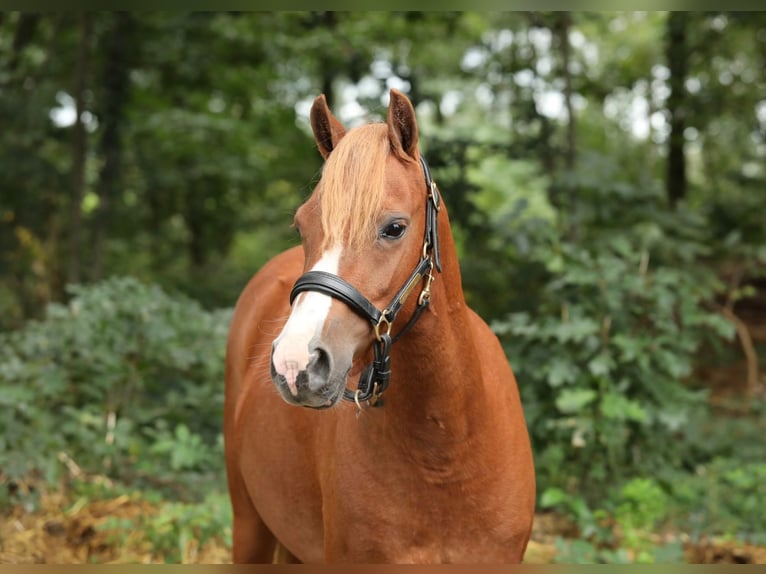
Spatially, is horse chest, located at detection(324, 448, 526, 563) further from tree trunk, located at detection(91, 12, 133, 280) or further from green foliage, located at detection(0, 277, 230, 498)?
tree trunk, located at detection(91, 12, 133, 280)

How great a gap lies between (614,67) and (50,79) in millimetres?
7023

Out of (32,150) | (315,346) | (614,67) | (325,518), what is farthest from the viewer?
(614,67)

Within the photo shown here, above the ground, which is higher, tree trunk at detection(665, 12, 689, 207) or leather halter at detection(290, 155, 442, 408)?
tree trunk at detection(665, 12, 689, 207)

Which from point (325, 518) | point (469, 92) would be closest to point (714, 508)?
point (325, 518)

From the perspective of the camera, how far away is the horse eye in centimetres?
196

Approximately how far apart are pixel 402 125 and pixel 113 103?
26.6 ft

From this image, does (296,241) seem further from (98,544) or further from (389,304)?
(98,544)

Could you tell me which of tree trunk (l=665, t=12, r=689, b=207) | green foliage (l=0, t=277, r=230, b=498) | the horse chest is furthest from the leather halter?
tree trunk (l=665, t=12, r=689, b=207)

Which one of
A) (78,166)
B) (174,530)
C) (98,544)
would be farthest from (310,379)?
(78,166)

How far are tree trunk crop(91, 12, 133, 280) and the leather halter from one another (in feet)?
25.8

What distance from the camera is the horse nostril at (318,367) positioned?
173 cm

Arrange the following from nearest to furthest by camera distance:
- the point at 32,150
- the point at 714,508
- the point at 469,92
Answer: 1. the point at 714,508
2. the point at 32,150
3. the point at 469,92

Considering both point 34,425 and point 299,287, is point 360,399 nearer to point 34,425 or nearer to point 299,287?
point 299,287

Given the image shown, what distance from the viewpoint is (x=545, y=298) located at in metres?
7.05
